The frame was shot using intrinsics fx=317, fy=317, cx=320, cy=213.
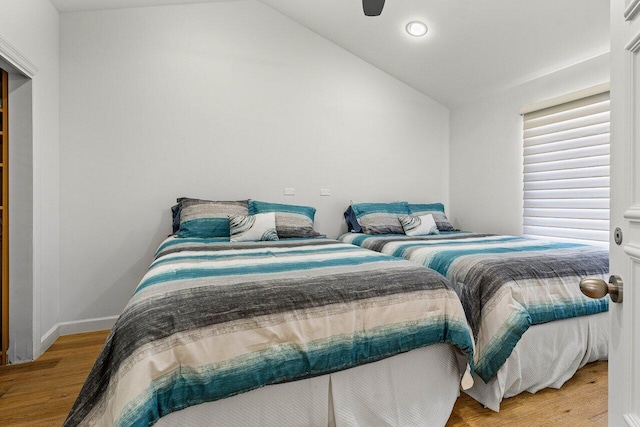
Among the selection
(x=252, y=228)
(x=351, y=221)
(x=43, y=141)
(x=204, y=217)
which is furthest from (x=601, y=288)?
(x=43, y=141)

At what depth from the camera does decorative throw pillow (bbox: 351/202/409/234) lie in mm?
3205

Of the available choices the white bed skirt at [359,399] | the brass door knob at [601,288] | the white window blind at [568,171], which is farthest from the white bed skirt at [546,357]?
the brass door knob at [601,288]

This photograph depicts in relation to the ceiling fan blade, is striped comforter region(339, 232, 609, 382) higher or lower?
lower

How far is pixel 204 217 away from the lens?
2.65 metres

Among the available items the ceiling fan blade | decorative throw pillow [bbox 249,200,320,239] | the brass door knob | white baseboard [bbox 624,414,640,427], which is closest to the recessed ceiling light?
the ceiling fan blade

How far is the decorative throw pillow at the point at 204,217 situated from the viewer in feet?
8.52

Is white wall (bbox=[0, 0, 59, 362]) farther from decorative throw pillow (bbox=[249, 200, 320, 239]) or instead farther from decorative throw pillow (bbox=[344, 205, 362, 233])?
decorative throw pillow (bbox=[344, 205, 362, 233])

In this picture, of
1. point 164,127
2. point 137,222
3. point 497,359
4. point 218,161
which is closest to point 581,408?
point 497,359

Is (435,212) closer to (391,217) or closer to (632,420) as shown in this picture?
(391,217)

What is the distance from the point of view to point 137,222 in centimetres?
281

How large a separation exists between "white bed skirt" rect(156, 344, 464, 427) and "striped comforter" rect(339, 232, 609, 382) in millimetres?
240

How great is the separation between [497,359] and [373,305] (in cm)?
77

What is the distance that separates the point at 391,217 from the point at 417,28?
1.78 m

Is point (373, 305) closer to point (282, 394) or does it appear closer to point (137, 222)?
point (282, 394)
